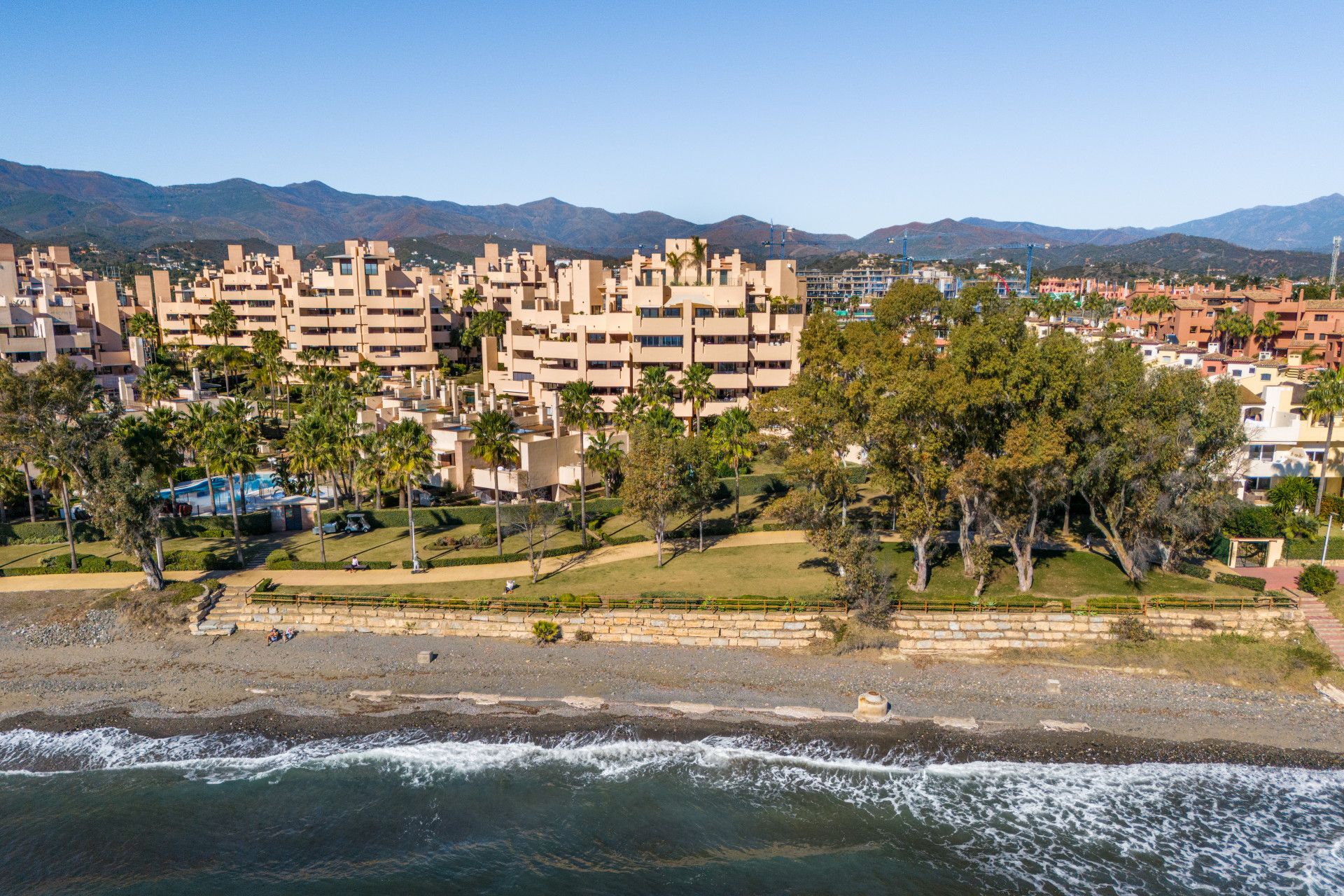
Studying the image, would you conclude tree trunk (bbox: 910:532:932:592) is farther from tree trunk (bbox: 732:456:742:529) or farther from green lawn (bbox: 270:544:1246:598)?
tree trunk (bbox: 732:456:742:529)

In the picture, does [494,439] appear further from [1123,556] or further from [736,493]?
[1123,556]

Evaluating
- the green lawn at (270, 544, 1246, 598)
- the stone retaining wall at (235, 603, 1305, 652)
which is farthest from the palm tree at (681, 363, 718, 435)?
the stone retaining wall at (235, 603, 1305, 652)

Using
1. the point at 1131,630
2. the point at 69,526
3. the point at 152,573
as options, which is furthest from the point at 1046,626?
the point at 69,526

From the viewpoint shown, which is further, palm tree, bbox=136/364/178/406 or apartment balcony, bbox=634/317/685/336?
apartment balcony, bbox=634/317/685/336

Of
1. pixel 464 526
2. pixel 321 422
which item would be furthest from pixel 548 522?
pixel 321 422

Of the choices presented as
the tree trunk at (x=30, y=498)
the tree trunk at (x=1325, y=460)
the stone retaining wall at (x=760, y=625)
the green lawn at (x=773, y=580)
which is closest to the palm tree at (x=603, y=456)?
the green lawn at (x=773, y=580)
